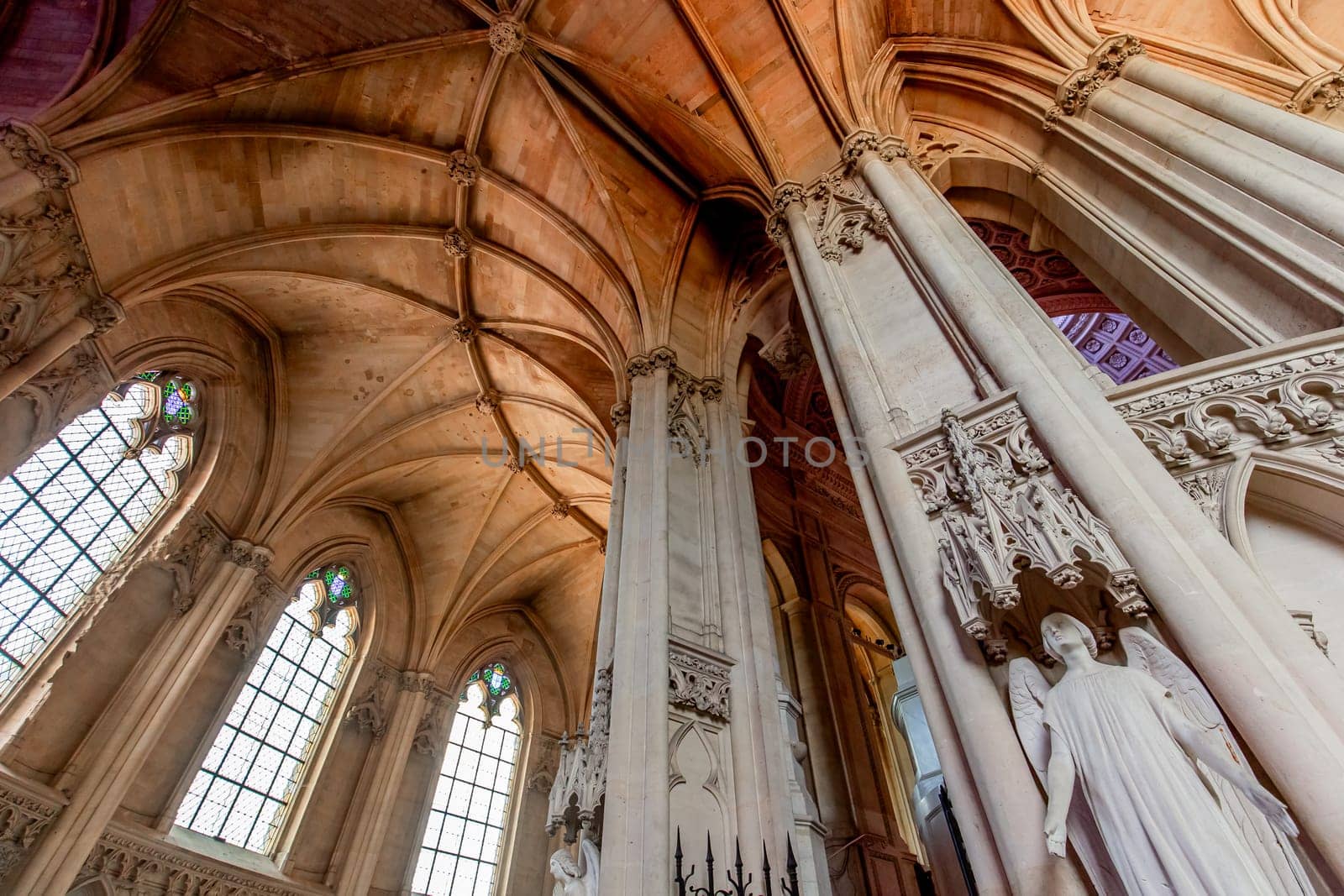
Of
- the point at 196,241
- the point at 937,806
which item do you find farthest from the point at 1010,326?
the point at 196,241

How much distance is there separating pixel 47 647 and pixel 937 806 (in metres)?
10.1

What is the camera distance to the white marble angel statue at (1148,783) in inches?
70.9

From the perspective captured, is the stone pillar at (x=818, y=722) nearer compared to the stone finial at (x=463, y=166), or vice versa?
the stone pillar at (x=818, y=722)

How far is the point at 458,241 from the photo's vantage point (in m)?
10.2

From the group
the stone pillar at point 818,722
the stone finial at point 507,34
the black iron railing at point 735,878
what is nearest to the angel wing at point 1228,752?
the black iron railing at point 735,878

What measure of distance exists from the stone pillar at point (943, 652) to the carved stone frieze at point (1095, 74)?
2902 millimetres

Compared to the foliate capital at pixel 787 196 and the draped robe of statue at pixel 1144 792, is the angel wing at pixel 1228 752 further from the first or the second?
the foliate capital at pixel 787 196

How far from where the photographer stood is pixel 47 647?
830 centimetres

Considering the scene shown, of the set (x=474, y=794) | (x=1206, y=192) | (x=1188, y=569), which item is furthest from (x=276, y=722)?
(x=1206, y=192)

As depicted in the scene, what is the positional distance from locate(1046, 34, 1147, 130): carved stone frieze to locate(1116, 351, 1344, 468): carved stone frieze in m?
3.57

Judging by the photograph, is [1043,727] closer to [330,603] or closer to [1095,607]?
[1095,607]

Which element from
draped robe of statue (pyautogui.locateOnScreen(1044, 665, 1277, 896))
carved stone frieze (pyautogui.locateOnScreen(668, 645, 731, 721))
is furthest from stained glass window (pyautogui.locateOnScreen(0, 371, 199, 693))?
draped robe of statue (pyautogui.locateOnScreen(1044, 665, 1277, 896))

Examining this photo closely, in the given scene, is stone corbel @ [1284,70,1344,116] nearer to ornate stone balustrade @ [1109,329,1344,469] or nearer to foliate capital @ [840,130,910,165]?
foliate capital @ [840,130,910,165]

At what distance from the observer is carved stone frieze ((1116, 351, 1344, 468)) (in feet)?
9.47
